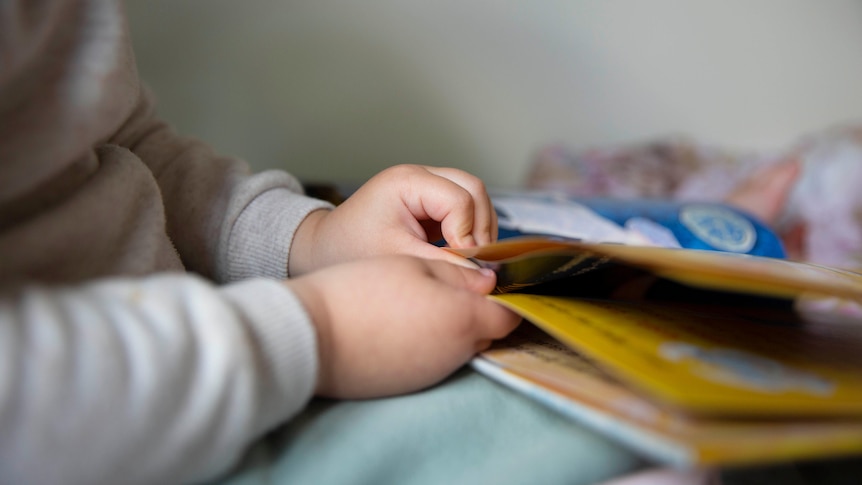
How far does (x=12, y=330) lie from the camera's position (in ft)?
0.83

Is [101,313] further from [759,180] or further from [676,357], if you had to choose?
[759,180]

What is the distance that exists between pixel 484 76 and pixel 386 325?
1038mm

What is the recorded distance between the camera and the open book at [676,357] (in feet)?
0.77

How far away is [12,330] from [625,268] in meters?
0.39

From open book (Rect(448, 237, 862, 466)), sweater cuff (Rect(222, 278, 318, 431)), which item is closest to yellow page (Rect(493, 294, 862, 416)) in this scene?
open book (Rect(448, 237, 862, 466))

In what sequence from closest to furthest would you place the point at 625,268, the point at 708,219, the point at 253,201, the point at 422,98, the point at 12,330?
→ the point at 12,330 → the point at 625,268 → the point at 253,201 → the point at 708,219 → the point at 422,98

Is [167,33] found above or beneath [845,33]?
beneath

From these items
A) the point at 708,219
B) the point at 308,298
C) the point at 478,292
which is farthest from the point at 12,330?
the point at 708,219

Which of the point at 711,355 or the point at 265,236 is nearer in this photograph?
the point at 711,355

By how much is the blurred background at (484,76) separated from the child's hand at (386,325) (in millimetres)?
685

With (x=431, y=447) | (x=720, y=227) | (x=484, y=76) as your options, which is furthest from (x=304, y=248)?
(x=484, y=76)

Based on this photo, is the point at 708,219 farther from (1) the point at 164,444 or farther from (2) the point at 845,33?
(2) the point at 845,33

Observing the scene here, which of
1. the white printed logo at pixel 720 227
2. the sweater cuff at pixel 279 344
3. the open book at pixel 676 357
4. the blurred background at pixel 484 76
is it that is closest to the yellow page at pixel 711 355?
the open book at pixel 676 357

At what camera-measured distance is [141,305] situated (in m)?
0.29
